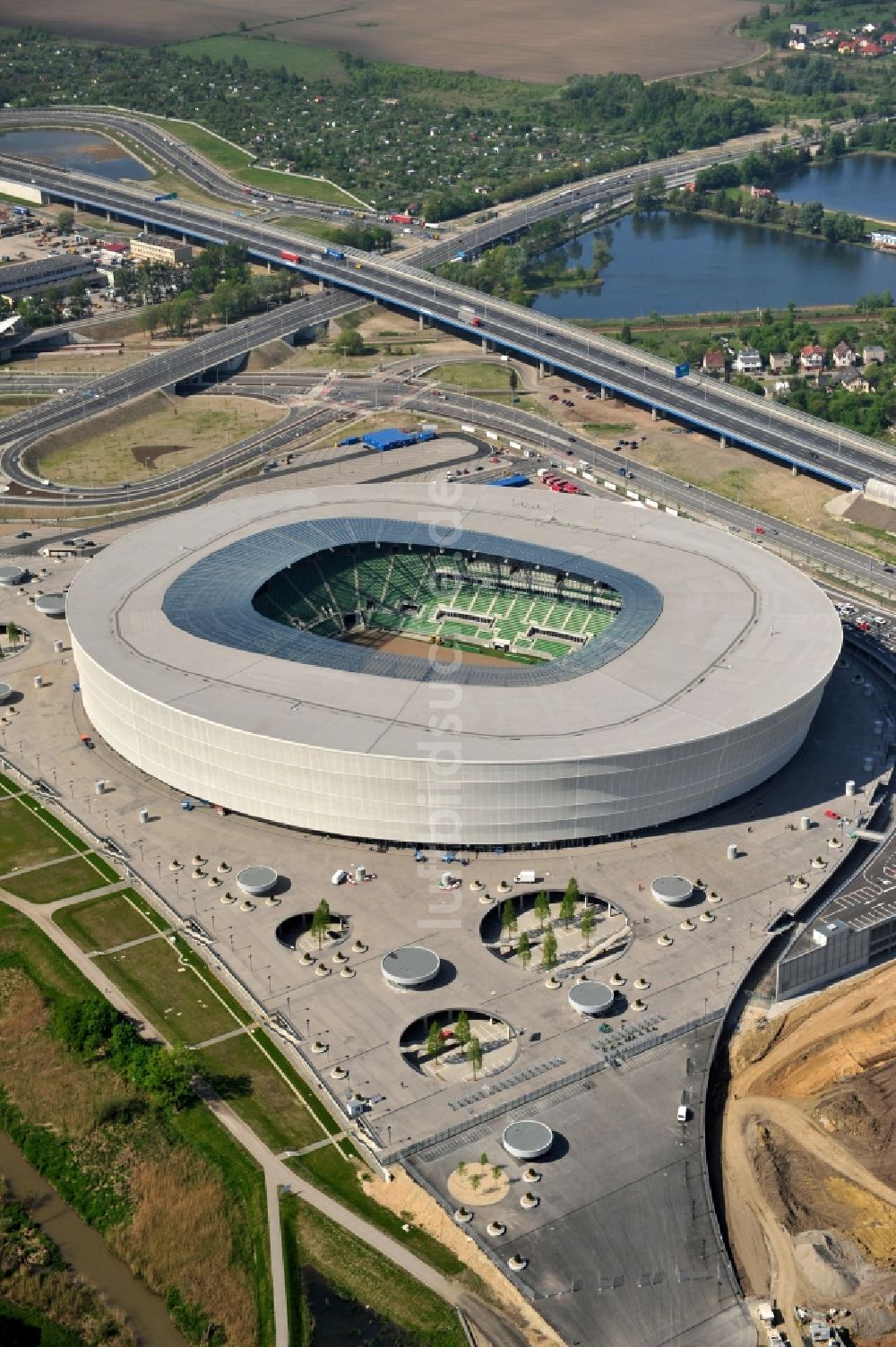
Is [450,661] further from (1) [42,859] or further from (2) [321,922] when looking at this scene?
(2) [321,922]

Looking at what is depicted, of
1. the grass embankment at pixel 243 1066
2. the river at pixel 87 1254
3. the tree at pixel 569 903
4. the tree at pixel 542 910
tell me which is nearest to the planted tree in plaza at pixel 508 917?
the tree at pixel 542 910

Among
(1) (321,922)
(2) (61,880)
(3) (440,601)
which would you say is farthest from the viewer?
(3) (440,601)

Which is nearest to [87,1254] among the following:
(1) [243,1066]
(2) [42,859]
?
(1) [243,1066]

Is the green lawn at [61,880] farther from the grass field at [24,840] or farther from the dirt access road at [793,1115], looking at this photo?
the dirt access road at [793,1115]

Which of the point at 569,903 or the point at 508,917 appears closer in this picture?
the point at 508,917

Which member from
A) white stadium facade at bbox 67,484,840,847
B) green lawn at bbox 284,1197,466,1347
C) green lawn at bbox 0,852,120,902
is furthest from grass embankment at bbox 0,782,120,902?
green lawn at bbox 284,1197,466,1347

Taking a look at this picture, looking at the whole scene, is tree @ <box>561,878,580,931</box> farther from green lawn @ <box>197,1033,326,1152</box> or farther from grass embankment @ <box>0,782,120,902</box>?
grass embankment @ <box>0,782,120,902</box>
